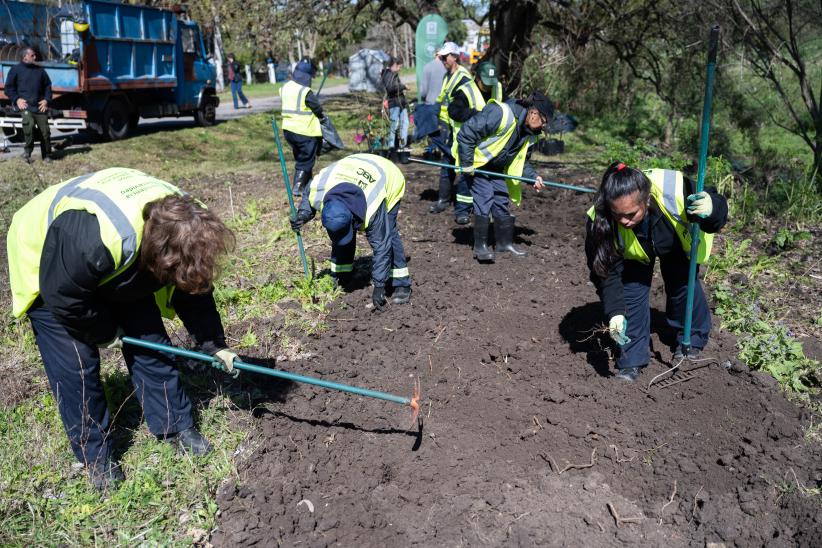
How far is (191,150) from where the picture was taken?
1227cm

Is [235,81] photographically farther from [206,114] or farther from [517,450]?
[517,450]

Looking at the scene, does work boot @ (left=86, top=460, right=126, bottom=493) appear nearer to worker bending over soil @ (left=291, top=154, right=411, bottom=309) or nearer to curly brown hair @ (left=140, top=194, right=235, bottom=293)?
curly brown hair @ (left=140, top=194, right=235, bottom=293)

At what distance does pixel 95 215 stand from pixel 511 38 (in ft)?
32.3

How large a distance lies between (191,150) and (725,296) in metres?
10.3

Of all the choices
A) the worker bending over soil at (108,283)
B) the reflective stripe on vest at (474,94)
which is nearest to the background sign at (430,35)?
the reflective stripe on vest at (474,94)

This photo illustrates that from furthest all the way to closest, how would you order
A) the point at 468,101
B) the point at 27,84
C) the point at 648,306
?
the point at 27,84 → the point at 468,101 → the point at 648,306

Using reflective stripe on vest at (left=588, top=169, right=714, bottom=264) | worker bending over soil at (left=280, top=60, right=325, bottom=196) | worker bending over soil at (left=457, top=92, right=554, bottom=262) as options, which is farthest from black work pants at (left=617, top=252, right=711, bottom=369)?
worker bending over soil at (left=280, top=60, right=325, bottom=196)

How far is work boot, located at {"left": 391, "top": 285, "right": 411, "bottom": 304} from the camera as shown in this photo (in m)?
4.99

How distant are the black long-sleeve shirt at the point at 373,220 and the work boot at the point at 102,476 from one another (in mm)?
2159

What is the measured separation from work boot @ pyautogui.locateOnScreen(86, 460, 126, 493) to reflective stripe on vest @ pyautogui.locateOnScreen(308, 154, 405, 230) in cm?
215

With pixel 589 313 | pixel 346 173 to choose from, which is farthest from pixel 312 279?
pixel 589 313

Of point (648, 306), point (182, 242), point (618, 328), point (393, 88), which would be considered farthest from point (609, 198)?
point (393, 88)

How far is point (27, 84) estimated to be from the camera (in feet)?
31.5

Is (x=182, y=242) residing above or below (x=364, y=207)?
above
